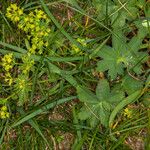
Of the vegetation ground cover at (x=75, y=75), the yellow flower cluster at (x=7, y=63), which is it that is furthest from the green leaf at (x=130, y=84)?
the yellow flower cluster at (x=7, y=63)

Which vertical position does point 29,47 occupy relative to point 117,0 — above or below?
below

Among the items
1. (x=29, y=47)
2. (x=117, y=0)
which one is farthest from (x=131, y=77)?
(x=29, y=47)

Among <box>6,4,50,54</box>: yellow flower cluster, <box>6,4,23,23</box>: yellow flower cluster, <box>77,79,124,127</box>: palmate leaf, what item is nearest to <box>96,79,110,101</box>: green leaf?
<box>77,79,124,127</box>: palmate leaf

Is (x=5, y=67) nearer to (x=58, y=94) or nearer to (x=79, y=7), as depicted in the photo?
(x=58, y=94)

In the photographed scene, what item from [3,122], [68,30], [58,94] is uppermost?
[68,30]

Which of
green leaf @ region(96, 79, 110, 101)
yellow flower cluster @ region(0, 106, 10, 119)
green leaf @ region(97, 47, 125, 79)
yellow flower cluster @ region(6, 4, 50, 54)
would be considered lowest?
yellow flower cluster @ region(0, 106, 10, 119)

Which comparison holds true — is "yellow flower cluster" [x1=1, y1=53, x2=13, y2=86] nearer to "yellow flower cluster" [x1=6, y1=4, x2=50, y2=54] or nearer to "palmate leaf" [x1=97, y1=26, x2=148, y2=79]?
"yellow flower cluster" [x1=6, y1=4, x2=50, y2=54]
